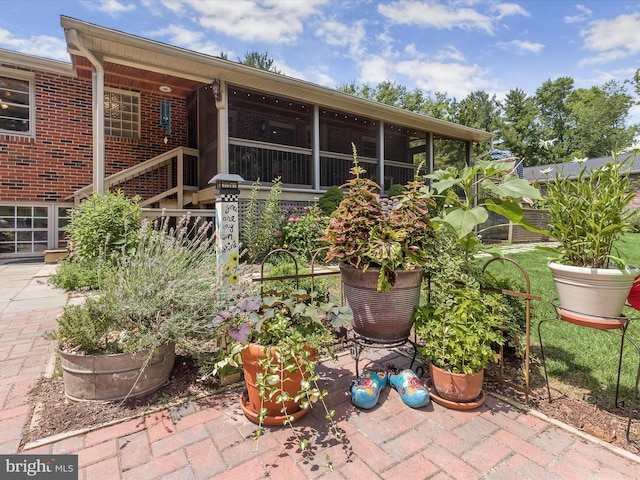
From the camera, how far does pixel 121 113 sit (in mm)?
7438

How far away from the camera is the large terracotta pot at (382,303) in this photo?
6.73 ft

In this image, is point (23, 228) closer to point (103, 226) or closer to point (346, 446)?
point (103, 226)

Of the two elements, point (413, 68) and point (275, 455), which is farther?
point (413, 68)

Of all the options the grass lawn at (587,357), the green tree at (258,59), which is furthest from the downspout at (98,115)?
the green tree at (258,59)

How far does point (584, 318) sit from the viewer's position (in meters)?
1.67

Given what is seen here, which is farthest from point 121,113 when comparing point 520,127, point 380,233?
point 520,127

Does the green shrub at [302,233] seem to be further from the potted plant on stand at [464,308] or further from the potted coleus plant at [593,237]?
the potted coleus plant at [593,237]

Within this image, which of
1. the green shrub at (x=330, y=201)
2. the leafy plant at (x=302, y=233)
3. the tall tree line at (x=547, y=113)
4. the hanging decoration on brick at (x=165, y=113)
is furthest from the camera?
the tall tree line at (x=547, y=113)

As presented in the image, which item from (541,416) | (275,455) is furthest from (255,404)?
(541,416)

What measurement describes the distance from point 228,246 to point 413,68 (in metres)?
24.8

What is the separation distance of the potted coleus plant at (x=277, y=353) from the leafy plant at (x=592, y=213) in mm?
1282

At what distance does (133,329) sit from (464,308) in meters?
2.02

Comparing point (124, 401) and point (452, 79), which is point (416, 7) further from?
point (452, 79)

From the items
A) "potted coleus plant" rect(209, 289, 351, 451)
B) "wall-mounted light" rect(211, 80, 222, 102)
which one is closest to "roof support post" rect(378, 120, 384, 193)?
"wall-mounted light" rect(211, 80, 222, 102)
